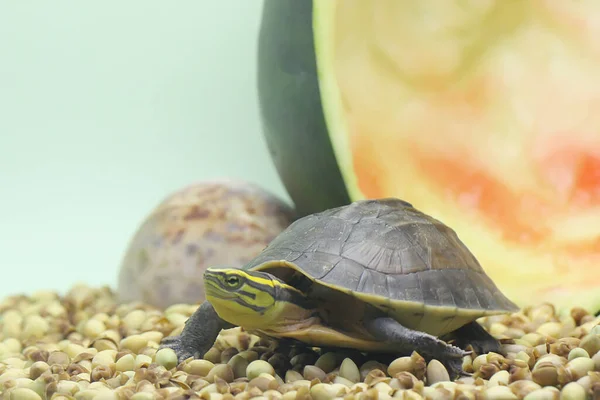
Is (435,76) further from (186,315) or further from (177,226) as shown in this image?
(186,315)

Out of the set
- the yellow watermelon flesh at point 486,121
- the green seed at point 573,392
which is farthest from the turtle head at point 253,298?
the yellow watermelon flesh at point 486,121

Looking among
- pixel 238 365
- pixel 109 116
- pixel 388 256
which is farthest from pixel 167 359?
pixel 109 116

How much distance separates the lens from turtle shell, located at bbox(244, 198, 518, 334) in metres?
1.46

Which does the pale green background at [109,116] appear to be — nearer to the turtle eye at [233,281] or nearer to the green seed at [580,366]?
the turtle eye at [233,281]

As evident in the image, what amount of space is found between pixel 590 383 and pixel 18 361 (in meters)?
1.28

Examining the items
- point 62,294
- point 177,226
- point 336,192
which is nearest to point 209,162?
point 62,294

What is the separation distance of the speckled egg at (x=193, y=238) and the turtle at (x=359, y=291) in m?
0.67

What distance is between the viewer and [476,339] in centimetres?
Result: 168

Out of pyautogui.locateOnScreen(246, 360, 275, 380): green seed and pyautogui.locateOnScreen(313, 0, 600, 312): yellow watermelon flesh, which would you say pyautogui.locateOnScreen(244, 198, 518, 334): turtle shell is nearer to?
pyautogui.locateOnScreen(246, 360, 275, 380): green seed

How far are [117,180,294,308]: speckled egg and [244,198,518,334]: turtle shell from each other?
2.33 feet

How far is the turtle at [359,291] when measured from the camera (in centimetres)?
144

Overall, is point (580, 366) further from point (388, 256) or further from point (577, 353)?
point (388, 256)

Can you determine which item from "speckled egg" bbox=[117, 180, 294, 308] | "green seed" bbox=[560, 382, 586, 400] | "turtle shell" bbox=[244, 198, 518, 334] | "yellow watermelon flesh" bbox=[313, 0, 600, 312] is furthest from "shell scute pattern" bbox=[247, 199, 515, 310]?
"speckled egg" bbox=[117, 180, 294, 308]

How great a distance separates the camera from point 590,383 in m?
1.21
